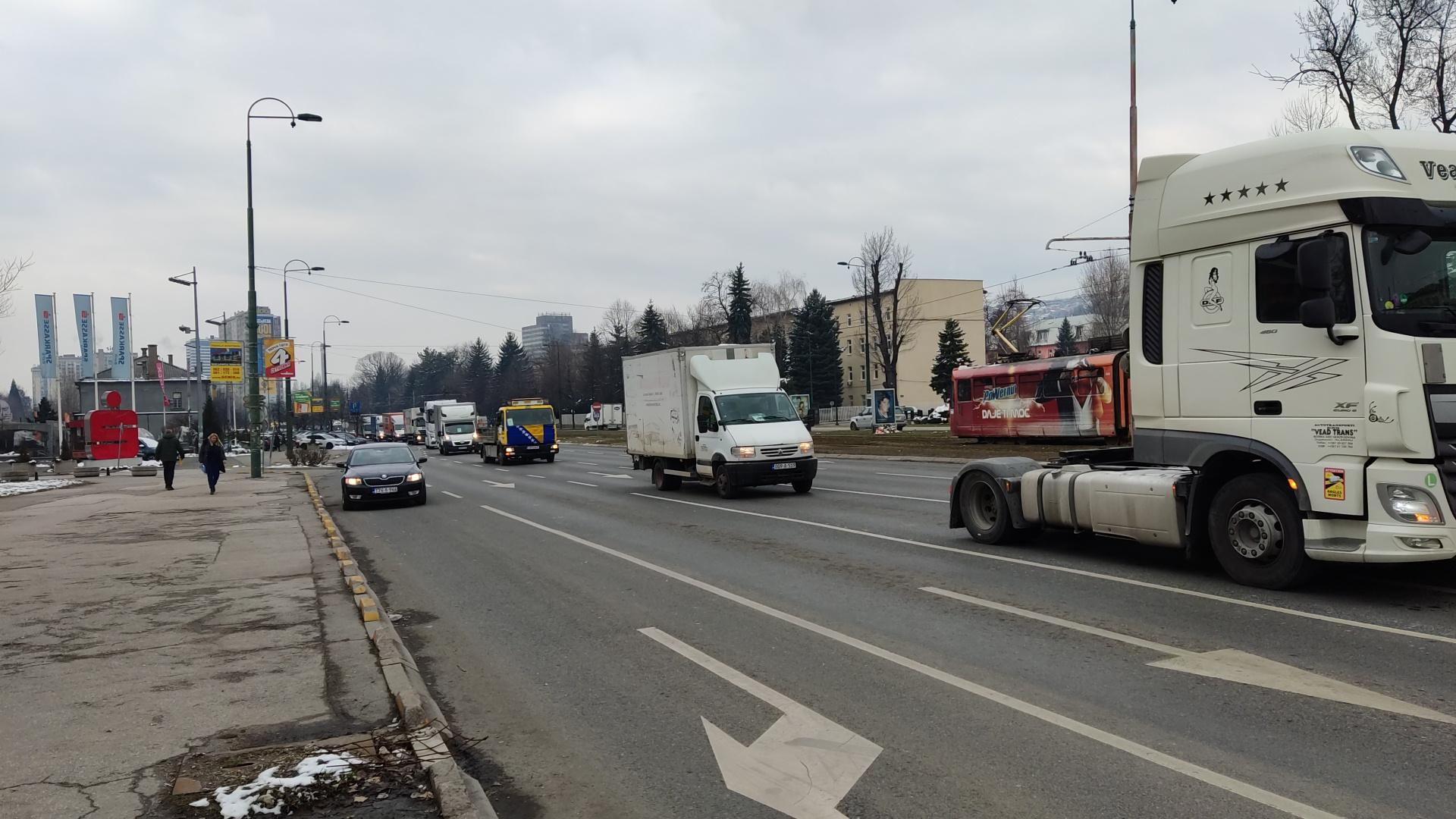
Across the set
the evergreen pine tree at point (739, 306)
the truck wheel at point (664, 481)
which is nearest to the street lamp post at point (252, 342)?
the truck wheel at point (664, 481)

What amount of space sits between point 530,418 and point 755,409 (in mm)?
22213

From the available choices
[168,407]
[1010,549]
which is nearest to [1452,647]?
[1010,549]

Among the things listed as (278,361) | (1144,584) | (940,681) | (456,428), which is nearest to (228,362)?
(278,361)

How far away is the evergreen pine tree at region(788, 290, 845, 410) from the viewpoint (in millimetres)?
87688

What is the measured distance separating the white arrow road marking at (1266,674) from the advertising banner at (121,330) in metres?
50.6

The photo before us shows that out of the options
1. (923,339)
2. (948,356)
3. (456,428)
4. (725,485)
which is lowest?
(725,485)

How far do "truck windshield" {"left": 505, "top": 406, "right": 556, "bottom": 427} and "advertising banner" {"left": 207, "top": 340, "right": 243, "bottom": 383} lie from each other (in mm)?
10508

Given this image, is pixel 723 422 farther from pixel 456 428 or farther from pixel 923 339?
pixel 923 339

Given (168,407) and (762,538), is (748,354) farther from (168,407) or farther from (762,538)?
(168,407)

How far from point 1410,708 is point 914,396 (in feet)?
340

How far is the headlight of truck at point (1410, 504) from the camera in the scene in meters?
6.82

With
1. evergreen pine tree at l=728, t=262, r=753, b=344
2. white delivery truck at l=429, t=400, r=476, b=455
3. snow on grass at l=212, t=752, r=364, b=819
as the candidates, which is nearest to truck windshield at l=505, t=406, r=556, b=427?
white delivery truck at l=429, t=400, r=476, b=455

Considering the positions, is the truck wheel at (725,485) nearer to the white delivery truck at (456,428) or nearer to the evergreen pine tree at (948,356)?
the white delivery truck at (456,428)

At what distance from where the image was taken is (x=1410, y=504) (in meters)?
6.88
